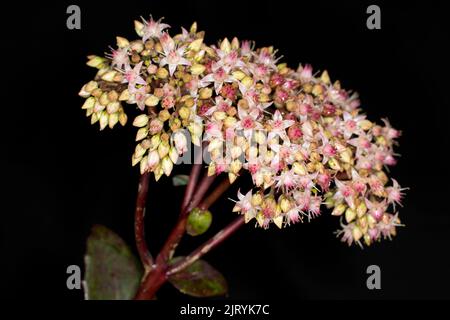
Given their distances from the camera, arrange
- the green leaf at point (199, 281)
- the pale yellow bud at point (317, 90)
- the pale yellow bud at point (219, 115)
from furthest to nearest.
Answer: the green leaf at point (199, 281) → the pale yellow bud at point (317, 90) → the pale yellow bud at point (219, 115)

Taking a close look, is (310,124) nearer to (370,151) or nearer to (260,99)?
(260,99)

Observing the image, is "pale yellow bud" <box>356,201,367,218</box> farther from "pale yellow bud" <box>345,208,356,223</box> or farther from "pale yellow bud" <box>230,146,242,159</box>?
"pale yellow bud" <box>230,146,242,159</box>

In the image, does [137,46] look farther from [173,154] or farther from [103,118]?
[173,154]

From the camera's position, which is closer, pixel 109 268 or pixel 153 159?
pixel 153 159

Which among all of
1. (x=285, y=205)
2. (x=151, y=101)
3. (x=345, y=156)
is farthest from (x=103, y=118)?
(x=345, y=156)

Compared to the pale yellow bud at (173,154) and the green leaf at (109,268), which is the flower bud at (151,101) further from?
the green leaf at (109,268)

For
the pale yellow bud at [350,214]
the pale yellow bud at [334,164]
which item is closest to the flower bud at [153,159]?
the pale yellow bud at [334,164]

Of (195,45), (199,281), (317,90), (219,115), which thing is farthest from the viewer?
(199,281)

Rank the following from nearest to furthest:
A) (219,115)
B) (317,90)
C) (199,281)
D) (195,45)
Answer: (219,115) → (195,45) → (317,90) → (199,281)
